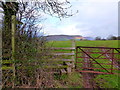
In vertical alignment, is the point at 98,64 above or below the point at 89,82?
above

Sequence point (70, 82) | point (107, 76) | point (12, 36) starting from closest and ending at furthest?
point (12, 36) < point (70, 82) < point (107, 76)

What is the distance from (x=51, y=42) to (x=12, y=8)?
165cm

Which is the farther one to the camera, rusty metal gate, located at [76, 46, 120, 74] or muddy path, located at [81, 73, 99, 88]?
rusty metal gate, located at [76, 46, 120, 74]

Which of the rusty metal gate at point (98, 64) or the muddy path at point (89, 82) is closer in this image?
the muddy path at point (89, 82)

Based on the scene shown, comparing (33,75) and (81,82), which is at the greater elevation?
(33,75)

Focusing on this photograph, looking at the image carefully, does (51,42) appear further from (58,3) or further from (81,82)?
(81,82)

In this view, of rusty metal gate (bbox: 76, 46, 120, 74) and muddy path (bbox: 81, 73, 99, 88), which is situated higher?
rusty metal gate (bbox: 76, 46, 120, 74)

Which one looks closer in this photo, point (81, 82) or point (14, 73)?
point (14, 73)

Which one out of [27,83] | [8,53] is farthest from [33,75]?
[8,53]

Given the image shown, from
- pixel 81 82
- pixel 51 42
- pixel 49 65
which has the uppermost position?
pixel 51 42

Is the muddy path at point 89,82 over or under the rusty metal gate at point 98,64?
under

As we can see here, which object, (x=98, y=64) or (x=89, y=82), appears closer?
(x=89, y=82)

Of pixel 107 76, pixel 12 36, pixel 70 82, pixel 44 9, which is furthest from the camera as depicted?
pixel 107 76

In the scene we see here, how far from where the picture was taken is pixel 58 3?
3.00 m
